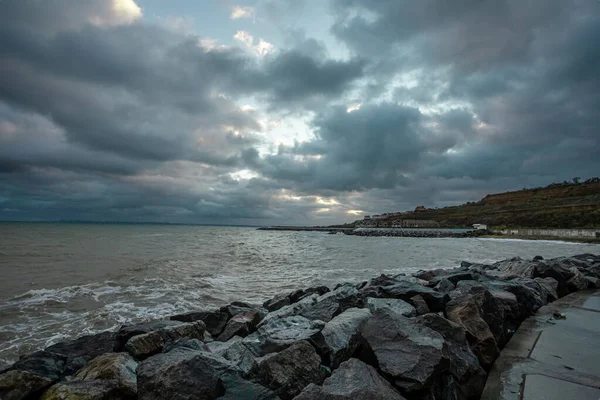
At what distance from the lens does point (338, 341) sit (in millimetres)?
3754

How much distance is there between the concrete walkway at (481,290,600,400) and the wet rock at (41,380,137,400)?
11.8 ft

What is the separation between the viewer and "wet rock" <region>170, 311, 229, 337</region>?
6297 mm

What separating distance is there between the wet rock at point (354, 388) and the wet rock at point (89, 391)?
6.07ft

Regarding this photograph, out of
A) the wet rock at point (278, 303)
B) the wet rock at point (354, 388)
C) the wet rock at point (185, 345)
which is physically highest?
the wet rock at point (354, 388)

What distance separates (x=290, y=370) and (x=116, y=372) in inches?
73.2

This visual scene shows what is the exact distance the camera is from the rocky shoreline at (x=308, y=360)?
9.18 feet

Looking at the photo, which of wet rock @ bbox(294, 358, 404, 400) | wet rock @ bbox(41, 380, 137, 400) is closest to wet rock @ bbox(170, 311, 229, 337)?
wet rock @ bbox(41, 380, 137, 400)

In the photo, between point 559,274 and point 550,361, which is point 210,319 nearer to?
point 550,361

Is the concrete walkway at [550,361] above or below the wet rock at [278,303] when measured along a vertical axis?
above

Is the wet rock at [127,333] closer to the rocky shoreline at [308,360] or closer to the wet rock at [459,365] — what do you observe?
the rocky shoreline at [308,360]

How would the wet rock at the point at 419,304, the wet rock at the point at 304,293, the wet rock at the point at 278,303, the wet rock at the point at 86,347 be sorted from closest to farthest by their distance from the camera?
the wet rock at the point at 86,347
the wet rock at the point at 419,304
the wet rock at the point at 278,303
the wet rock at the point at 304,293

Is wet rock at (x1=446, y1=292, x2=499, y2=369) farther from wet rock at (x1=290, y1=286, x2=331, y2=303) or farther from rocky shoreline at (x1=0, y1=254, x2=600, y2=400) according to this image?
wet rock at (x1=290, y1=286, x2=331, y2=303)

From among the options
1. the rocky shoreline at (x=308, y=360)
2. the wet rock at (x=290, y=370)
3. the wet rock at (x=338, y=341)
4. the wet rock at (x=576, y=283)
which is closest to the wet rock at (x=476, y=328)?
the rocky shoreline at (x=308, y=360)

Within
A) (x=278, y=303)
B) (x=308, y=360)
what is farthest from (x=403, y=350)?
(x=278, y=303)
